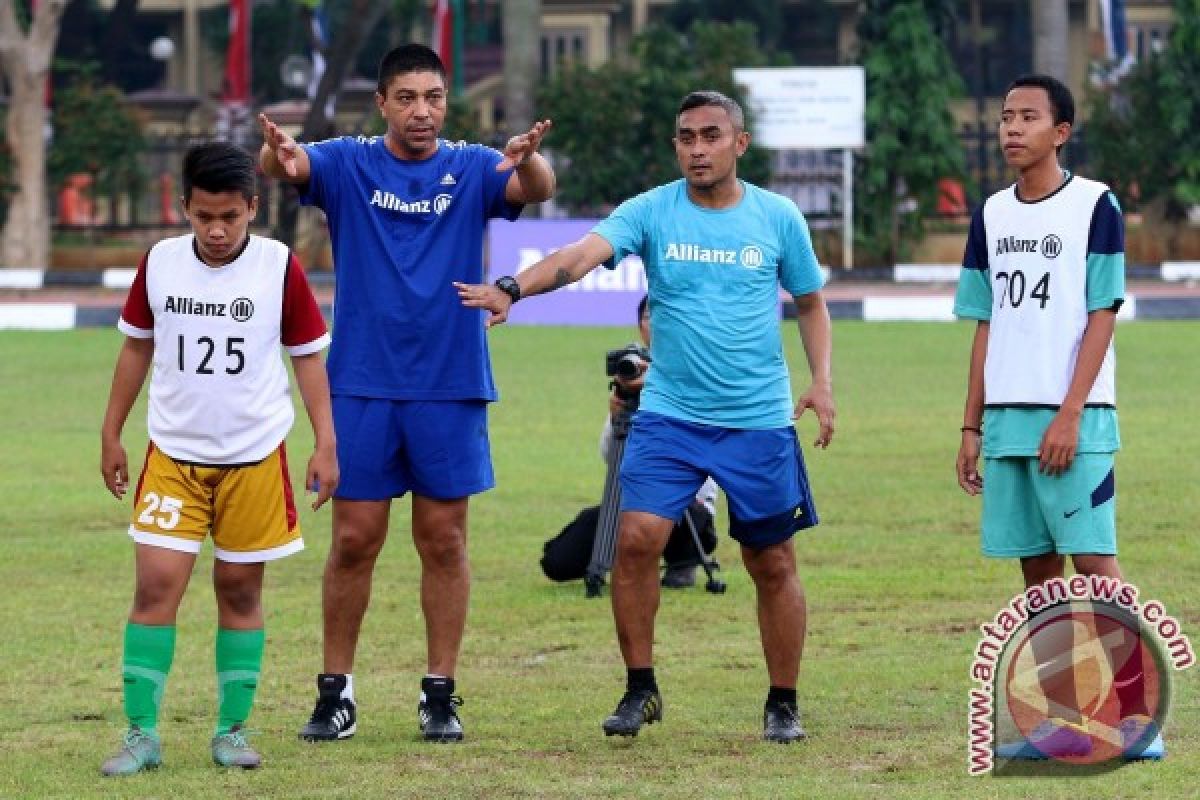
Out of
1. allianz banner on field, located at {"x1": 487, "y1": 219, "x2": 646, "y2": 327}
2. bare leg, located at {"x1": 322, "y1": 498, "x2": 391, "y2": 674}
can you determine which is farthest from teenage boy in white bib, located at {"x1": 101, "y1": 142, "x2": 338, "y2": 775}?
allianz banner on field, located at {"x1": 487, "y1": 219, "x2": 646, "y2": 327}

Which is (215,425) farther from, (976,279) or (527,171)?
(976,279)

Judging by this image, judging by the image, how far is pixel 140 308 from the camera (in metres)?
7.54

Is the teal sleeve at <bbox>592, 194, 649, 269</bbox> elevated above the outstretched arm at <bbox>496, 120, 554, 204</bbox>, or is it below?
below

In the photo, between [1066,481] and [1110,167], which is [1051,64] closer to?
[1110,167]

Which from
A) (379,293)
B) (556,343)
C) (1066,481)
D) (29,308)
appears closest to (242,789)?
(379,293)

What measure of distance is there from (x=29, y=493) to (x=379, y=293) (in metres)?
7.42

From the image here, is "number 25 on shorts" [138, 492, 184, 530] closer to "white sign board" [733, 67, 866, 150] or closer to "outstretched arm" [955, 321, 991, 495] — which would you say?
"outstretched arm" [955, 321, 991, 495]

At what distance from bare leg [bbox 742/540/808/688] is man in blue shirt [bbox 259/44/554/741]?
915 millimetres

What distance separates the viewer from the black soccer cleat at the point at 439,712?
26.0ft

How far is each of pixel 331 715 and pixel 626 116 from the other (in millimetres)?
29763

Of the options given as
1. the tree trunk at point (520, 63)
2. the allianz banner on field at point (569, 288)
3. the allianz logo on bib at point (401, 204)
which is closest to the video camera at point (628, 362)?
the allianz logo on bib at point (401, 204)

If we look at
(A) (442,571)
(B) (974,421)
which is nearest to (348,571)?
(A) (442,571)

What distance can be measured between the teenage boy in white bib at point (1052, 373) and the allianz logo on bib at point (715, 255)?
687mm

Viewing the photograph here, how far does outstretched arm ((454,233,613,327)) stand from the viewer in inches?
295
